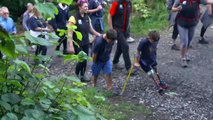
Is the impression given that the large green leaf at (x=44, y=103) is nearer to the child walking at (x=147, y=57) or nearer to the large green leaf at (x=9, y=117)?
the large green leaf at (x=9, y=117)

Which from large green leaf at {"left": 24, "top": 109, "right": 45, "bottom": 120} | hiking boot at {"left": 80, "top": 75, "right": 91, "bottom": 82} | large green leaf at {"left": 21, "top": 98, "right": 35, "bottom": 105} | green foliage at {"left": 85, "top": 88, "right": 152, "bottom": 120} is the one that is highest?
large green leaf at {"left": 21, "top": 98, "right": 35, "bottom": 105}

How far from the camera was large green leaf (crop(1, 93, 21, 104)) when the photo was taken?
2.42 meters

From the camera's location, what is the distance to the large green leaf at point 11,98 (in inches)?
95.2

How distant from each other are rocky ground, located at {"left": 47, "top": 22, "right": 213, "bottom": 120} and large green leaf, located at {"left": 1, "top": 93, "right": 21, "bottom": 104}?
5323 mm

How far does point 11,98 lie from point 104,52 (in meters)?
5.93

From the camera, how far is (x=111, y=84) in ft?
29.3

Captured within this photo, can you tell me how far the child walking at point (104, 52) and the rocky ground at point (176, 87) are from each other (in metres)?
0.59

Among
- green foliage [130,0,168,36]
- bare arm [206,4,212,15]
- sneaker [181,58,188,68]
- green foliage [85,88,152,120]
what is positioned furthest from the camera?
green foliage [130,0,168,36]

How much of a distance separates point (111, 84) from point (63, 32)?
19.9 feet

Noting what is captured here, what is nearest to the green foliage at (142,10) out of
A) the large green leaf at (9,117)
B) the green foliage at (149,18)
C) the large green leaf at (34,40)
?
the green foliage at (149,18)

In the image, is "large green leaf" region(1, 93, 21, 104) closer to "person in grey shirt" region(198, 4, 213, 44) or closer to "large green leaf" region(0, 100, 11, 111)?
"large green leaf" region(0, 100, 11, 111)

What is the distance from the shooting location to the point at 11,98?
96.6 inches

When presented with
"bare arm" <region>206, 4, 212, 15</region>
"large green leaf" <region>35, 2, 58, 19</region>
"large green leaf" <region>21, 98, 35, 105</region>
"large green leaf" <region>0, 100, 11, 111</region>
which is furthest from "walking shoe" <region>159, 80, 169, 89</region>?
"large green leaf" <region>35, 2, 58, 19</region>

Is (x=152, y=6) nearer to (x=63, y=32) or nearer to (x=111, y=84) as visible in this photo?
(x=111, y=84)
